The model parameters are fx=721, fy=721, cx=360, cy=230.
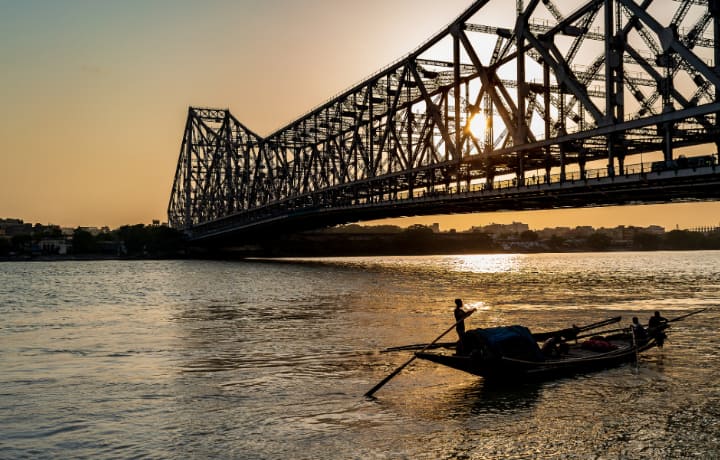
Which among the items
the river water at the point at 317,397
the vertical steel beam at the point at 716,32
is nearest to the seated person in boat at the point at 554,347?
the river water at the point at 317,397

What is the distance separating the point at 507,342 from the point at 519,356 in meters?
0.57

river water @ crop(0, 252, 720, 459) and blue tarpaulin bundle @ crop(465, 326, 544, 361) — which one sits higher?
blue tarpaulin bundle @ crop(465, 326, 544, 361)

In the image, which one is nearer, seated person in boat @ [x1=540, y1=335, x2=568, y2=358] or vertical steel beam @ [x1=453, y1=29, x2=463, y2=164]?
seated person in boat @ [x1=540, y1=335, x2=568, y2=358]

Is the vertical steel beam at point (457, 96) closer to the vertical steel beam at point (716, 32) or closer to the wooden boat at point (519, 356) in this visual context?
the vertical steel beam at point (716, 32)

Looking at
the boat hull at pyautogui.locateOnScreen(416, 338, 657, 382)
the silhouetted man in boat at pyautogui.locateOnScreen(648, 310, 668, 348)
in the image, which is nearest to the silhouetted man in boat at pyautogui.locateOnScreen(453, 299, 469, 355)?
the boat hull at pyautogui.locateOnScreen(416, 338, 657, 382)

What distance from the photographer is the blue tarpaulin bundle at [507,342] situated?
2097 cm

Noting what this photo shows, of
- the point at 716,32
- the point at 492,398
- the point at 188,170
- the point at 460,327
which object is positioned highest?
the point at 188,170

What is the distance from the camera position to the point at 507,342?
21156 millimetres

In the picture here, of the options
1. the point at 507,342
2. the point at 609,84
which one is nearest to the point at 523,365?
the point at 507,342

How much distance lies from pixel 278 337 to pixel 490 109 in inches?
1822

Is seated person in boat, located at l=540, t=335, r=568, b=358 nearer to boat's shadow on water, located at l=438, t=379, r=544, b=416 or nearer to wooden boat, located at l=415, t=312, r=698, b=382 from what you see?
wooden boat, located at l=415, t=312, r=698, b=382

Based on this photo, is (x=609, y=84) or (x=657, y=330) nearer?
(x=657, y=330)

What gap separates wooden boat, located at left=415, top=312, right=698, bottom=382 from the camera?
2072 cm

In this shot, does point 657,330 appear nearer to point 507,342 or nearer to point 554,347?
point 554,347
